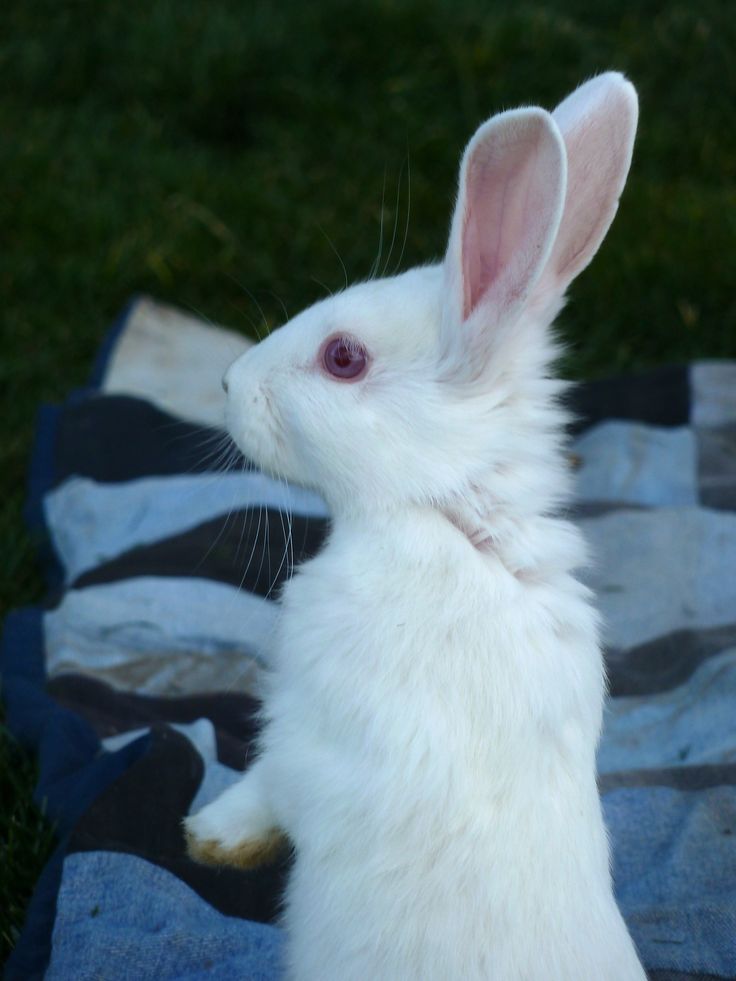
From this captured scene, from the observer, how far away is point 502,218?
1.94 metres

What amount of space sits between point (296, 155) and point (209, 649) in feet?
8.28

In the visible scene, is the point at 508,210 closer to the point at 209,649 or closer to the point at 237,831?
the point at 237,831

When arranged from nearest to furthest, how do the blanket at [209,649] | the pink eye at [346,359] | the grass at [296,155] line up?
1. the pink eye at [346,359]
2. the blanket at [209,649]
3. the grass at [296,155]

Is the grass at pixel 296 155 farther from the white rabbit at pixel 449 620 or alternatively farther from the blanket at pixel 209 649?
the white rabbit at pixel 449 620

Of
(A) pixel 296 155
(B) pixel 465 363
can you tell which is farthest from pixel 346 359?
(A) pixel 296 155

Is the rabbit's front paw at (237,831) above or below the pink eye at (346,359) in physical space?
below

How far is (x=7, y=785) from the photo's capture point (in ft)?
8.78

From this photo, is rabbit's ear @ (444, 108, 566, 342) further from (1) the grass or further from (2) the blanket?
(1) the grass

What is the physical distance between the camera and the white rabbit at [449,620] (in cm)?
180

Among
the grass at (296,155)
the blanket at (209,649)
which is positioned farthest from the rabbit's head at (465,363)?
the grass at (296,155)

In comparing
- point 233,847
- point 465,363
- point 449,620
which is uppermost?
point 465,363

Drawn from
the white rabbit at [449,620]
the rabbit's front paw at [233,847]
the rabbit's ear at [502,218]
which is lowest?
the rabbit's front paw at [233,847]

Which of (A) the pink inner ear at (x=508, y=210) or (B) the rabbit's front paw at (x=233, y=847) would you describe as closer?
(A) the pink inner ear at (x=508, y=210)

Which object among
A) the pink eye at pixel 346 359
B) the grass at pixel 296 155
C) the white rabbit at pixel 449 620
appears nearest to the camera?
the white rabbit at pixel 449 620
